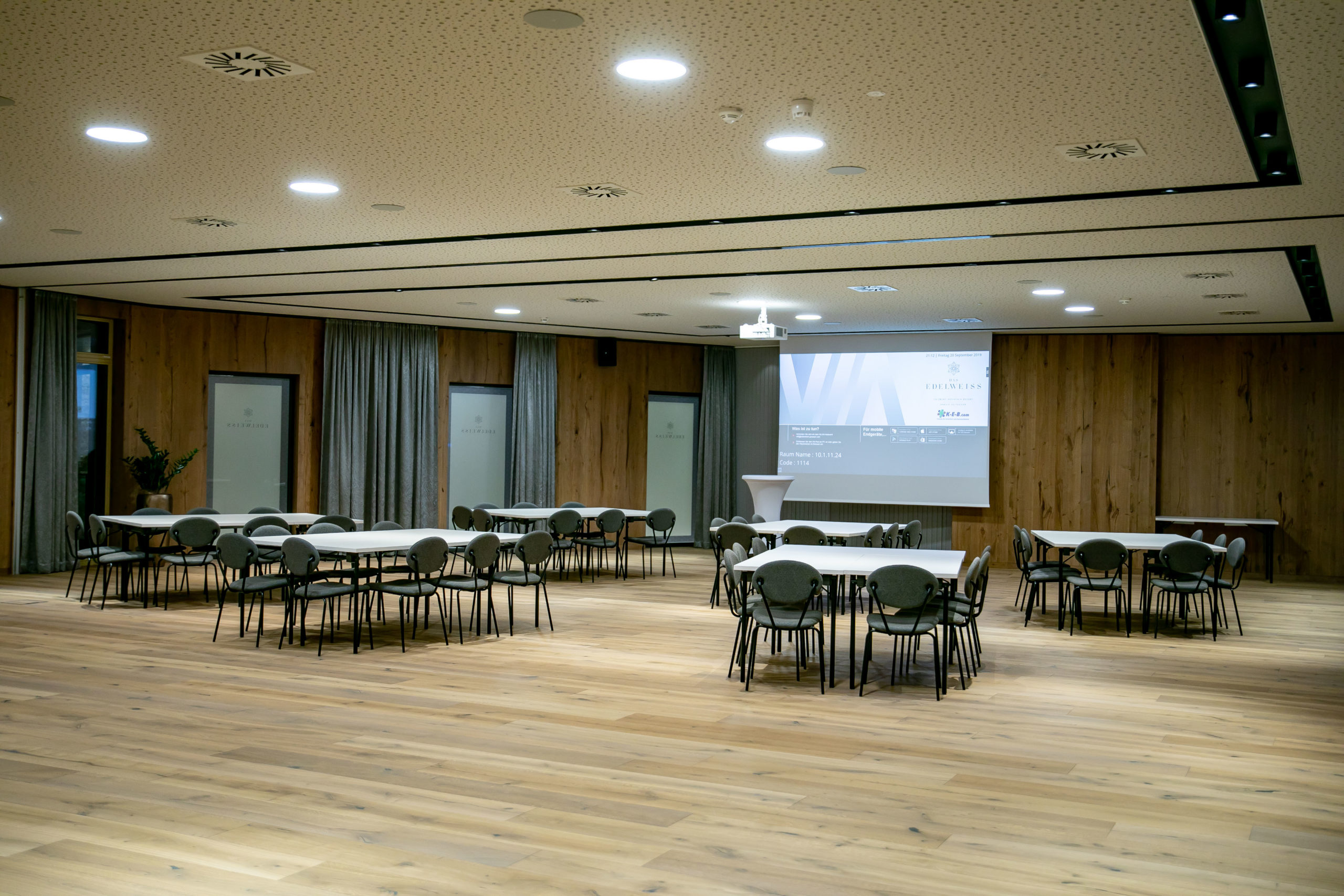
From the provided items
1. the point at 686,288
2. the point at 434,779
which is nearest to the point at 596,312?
the point at 686,288

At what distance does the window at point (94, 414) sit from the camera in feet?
39.7

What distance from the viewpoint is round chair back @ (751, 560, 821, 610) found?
21.4 feet

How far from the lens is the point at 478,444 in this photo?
15070 mm

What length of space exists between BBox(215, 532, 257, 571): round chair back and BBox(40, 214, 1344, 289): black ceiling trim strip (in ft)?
9.16

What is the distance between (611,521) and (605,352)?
13.5ft

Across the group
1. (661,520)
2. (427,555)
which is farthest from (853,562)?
(661,520)

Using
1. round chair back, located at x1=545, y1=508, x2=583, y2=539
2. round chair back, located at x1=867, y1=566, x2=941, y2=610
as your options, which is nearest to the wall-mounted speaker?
round chair back, located at x1=545, y1=508, x2=583, y2=539

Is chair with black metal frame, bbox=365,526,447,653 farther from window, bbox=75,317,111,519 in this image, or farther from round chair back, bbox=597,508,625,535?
window, bbox=75,317,111,519

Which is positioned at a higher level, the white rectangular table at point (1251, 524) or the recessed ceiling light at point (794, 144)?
the recessed ceiling light at point (794, 144)

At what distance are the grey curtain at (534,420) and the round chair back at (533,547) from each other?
6249 millimetres

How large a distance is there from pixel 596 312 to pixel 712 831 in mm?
9190

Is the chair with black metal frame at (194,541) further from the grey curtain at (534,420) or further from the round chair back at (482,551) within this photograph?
the grey curtain at (534,420)

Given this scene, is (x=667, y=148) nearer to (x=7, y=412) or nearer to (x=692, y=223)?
(x=692, y=223)

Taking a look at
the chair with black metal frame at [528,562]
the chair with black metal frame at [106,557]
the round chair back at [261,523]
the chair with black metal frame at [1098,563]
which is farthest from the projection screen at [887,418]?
the chair with black metal frame at [106,557]
